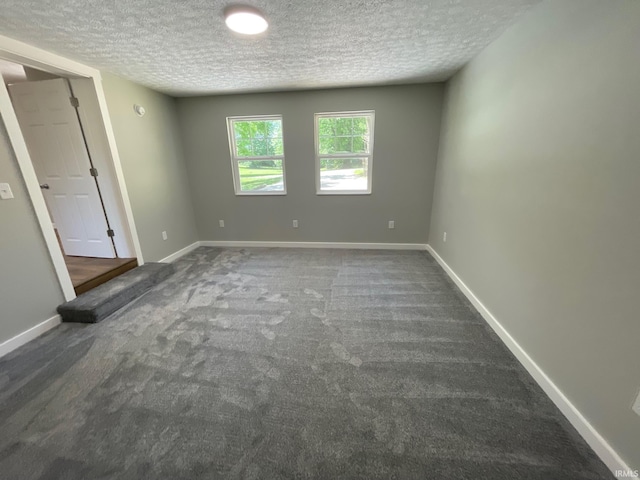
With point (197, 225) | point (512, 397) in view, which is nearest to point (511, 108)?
point (512, 397)

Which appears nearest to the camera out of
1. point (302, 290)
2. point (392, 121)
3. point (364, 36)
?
point (364, 36)

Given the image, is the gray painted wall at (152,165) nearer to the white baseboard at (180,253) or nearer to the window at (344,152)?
the white baseboard at (180,253)

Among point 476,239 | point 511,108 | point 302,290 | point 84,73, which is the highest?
point 84,73

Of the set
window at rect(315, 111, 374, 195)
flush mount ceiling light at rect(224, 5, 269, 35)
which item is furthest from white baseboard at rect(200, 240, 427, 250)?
flush mount ceiling light at rect(224, 5, 269, 35)

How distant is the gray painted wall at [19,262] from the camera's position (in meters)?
1.92

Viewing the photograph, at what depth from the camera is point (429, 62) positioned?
257 centimetres

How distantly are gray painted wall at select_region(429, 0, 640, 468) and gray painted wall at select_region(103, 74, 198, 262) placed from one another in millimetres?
3868

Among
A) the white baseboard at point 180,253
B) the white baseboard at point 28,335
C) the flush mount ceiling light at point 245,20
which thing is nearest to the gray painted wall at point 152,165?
the white baseboard at point 180,253

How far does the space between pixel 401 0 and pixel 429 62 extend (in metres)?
1.24

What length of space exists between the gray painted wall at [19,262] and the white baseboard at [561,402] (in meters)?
3.78

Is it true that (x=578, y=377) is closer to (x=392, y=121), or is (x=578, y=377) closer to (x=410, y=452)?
(x=410, y=452)

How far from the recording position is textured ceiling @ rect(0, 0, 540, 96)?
1.60m

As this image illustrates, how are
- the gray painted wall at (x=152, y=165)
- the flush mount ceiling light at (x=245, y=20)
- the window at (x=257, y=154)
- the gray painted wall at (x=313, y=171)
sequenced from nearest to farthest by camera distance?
the flush mount ceiling light at (x=245, y=20), the gray painted wall at (x=152, y=165), the gray painted wall at (x=313, y=171), the window at (x=257, y=154)

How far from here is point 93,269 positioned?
9.32ft
